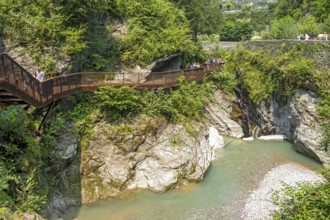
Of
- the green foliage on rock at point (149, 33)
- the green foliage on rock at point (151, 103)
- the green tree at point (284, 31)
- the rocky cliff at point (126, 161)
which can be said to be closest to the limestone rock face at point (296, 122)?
the green foliage on rock at point (151, 103)

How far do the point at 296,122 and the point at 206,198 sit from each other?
41.0ft

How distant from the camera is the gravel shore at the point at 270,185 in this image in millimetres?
15305

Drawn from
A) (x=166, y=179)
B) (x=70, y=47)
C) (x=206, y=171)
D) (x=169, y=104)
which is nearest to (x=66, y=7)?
(x=70, y=47)

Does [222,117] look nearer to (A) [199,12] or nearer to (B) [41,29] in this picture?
(A) [199,12]

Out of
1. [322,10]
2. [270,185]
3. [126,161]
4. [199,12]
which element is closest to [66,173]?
[126,161]

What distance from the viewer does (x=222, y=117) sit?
91.3ft

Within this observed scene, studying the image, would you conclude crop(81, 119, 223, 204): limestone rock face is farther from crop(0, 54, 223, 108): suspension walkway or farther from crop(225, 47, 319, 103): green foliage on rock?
crop(225, 47, 319, 103): green foliage on rock

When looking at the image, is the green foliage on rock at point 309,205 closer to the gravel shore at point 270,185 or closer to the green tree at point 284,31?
the gravel shore at point 270,185

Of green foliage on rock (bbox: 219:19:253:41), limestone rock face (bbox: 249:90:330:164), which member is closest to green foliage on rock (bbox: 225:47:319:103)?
limestone rock face (bbox: 249:90:330:164)

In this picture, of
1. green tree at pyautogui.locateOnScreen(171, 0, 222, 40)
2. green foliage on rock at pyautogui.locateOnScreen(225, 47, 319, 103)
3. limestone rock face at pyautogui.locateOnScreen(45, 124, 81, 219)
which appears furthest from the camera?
green tree at pyautogui.locateOnScreen(171, 0, 222, 40)

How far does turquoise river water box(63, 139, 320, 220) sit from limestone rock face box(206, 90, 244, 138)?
192 inches

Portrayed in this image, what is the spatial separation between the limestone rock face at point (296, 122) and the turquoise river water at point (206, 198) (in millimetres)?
1170

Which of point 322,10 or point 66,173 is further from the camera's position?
point 322,10

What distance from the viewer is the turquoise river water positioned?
14.8 meters
